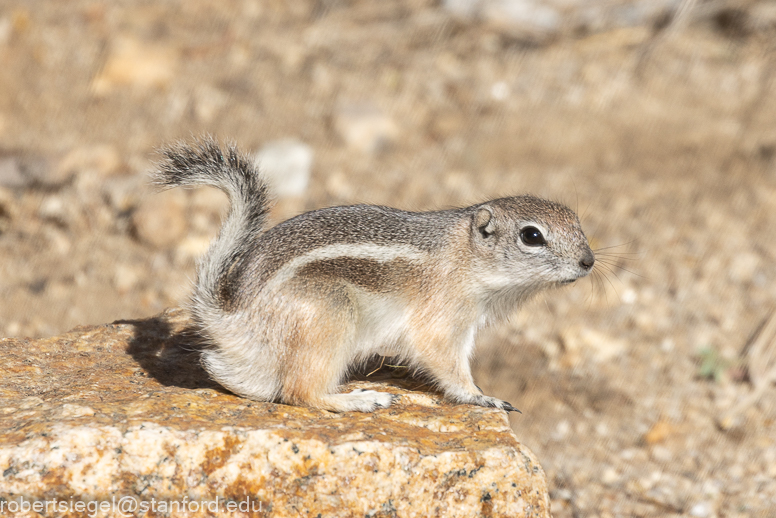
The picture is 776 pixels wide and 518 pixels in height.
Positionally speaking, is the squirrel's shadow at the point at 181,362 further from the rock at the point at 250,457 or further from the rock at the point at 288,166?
the rock at the point at 288,166

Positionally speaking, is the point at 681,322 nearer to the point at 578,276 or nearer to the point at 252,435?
the point at 578,276

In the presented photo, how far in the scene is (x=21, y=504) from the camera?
288 centimetres

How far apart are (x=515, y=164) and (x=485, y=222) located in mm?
4728

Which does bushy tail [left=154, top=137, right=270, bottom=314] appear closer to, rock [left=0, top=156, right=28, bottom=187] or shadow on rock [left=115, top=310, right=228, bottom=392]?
shadow on rock [left=115, top=310, right=228, bottom=392]

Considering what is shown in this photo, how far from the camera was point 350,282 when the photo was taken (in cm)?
372

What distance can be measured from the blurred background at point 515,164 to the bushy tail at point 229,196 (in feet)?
1.01

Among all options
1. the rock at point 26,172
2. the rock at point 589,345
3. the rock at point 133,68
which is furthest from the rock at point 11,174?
the rock at point 589,345

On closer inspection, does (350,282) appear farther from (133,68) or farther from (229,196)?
(133,68)

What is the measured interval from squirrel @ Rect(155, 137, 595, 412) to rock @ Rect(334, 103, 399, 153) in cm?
483

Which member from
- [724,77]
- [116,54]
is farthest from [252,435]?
[724,77]

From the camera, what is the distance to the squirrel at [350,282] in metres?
3.58

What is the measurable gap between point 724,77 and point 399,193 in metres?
4.54

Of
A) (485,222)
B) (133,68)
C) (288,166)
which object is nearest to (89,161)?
(133,68)

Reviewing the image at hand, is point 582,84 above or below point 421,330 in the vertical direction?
above
